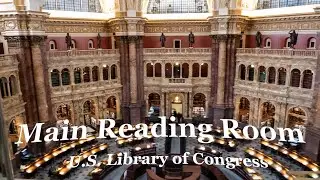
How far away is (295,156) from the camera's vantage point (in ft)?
66.9

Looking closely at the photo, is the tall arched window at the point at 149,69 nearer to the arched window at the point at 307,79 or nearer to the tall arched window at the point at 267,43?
the tall arched window at the point at 267,43

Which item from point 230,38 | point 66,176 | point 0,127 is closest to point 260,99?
point 230,38

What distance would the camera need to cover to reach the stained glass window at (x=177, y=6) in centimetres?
3188

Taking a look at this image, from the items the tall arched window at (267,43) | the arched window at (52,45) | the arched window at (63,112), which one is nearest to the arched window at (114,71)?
the arched window at (63,112)

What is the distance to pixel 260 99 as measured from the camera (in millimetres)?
28141

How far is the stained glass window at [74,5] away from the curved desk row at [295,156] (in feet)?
79.3

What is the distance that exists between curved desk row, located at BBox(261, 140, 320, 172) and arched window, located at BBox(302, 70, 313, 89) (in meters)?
6.72

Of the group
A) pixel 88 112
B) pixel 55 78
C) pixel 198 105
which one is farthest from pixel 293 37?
pixel 55 78

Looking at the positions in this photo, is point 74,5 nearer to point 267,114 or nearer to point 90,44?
point 90,44

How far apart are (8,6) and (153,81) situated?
16.6 m

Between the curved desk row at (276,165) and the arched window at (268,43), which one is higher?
the arched window at (268,43)

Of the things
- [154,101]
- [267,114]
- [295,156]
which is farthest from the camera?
[154,101]

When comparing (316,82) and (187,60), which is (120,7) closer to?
(187,60)

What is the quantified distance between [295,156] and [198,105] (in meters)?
14.4
